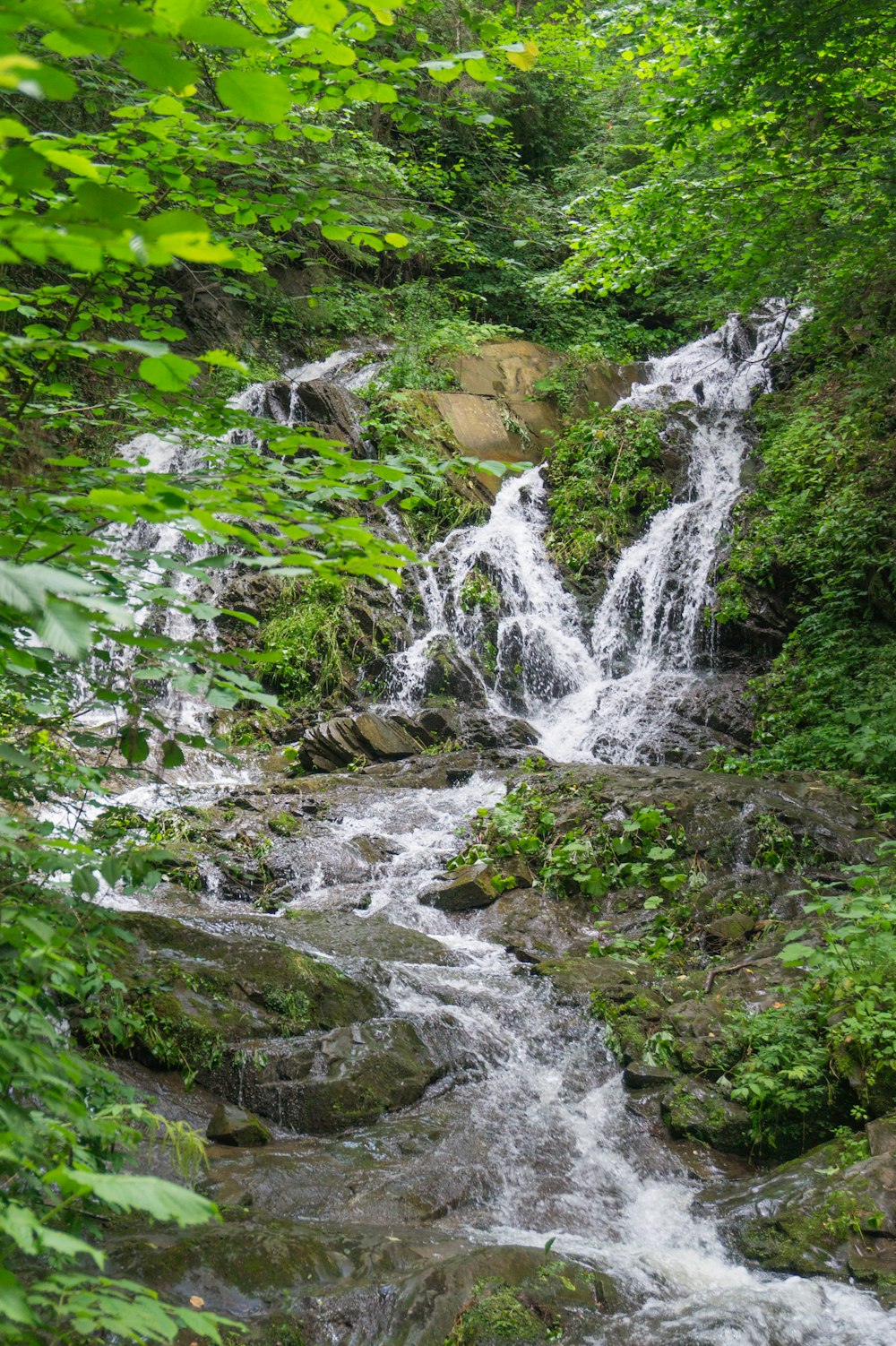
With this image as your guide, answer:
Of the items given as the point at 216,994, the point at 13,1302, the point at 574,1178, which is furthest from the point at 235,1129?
the point at 13,1302

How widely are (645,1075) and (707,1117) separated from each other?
42 cm

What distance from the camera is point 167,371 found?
4.94 ft

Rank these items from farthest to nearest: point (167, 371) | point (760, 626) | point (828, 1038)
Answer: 1. point (760, 626)
2. point (828, 1038)
3. point (167, 371)

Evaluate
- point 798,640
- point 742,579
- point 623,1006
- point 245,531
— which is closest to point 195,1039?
point 623,1006

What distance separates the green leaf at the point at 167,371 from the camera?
1.47 m

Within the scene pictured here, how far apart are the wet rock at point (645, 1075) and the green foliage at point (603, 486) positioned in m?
8.87

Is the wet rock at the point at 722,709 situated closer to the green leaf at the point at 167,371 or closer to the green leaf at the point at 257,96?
the green leaf at the point at 167,371

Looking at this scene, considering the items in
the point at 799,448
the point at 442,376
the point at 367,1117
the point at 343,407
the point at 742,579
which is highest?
the point at 442,376

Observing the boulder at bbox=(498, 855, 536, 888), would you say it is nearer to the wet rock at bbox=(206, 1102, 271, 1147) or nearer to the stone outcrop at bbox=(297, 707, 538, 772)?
the stone outcrop at bbox=(297, 707, 538, 772)

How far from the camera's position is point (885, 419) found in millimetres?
10688

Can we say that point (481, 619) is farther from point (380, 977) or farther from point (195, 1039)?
point (195, 1039)

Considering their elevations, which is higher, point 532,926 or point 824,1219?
point 532,926

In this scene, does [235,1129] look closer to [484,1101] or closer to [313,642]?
[484,1101]

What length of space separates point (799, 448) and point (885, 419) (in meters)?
1.35
